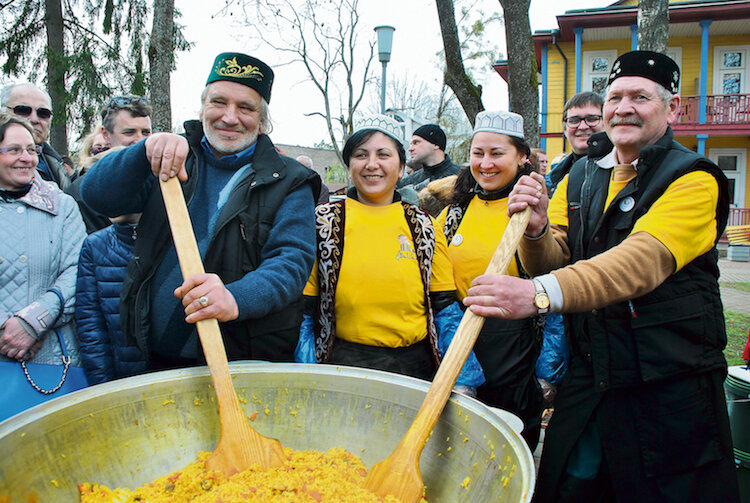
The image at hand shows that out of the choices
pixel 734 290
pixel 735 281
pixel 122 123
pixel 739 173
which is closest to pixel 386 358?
pixel 122 123

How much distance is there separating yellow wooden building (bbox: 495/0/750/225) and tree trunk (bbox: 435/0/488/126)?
902 cm

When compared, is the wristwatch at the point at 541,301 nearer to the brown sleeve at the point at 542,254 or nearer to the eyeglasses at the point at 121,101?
the brown sleeve at the point at 542,254

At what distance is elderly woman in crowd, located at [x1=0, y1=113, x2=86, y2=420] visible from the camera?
84.5 inches

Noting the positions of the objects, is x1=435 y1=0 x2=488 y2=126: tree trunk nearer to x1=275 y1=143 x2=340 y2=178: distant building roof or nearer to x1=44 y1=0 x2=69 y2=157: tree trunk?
x1=44 y1=0 x2=69 y2=157: tree trunk

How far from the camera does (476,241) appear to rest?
2.50m

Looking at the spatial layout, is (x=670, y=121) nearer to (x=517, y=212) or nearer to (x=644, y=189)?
(x=644, y=189)

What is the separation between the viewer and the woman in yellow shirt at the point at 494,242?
2.39 meters

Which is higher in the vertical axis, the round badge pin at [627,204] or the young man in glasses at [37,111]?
the young man in glasses at [37,111]

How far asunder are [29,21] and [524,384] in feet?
44.7

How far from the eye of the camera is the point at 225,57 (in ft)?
6.03

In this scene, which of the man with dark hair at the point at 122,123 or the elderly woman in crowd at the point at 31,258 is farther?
the man with dark hair at the point at 122,123

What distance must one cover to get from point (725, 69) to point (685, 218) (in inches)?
763

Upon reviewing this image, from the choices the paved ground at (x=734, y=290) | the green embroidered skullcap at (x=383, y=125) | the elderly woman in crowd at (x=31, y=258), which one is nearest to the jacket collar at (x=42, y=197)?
the elderly woman in crowd at (x=31, y=258)

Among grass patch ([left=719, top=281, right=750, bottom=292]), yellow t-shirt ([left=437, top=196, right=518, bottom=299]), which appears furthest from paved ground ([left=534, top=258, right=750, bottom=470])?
yellow t-shirt ([left=437, top=196, right=518, bottom=299])
